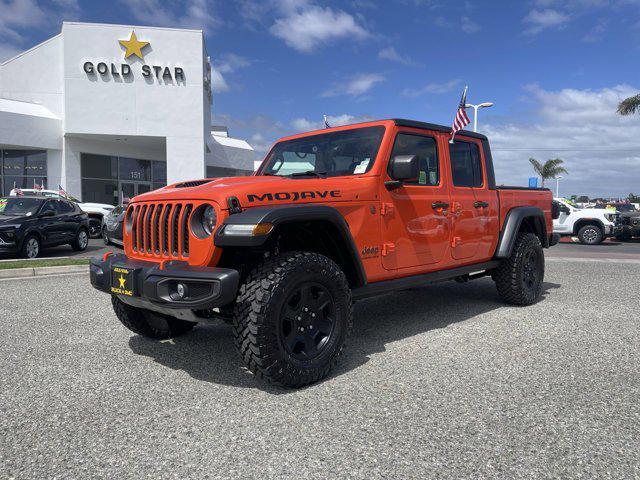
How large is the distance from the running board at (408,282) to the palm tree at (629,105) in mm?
26061

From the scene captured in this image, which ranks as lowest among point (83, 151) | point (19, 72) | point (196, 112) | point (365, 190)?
point (365, 190)

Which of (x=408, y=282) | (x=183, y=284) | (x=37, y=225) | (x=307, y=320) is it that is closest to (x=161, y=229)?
(x=183, y=284)

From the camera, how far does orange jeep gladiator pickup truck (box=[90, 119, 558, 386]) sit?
3.11 metres

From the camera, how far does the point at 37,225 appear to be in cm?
1141

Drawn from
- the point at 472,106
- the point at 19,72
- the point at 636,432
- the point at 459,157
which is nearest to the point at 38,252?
the point at 459,157

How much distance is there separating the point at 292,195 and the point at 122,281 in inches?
51.2

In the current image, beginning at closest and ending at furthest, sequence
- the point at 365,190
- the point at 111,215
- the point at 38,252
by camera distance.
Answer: the point at 365,190
the point at 38,252
the point at 111,215

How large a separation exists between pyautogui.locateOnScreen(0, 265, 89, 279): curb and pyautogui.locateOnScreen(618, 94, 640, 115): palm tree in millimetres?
27428

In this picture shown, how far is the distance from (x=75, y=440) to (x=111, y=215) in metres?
13.9

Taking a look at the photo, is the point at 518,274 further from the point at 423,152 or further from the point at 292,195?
the point at 292,195

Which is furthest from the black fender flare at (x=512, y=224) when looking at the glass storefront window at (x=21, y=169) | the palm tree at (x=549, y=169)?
the palm tree at (x=549, y=169)

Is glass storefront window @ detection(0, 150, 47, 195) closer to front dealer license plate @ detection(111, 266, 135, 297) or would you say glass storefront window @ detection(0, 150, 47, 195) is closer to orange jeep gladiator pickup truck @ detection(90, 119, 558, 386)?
orange jeep gladiator pickup truck @ detection(90, 119, 558, 386)

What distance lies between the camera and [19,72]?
23062 mm

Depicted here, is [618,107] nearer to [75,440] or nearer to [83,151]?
[83,151]
